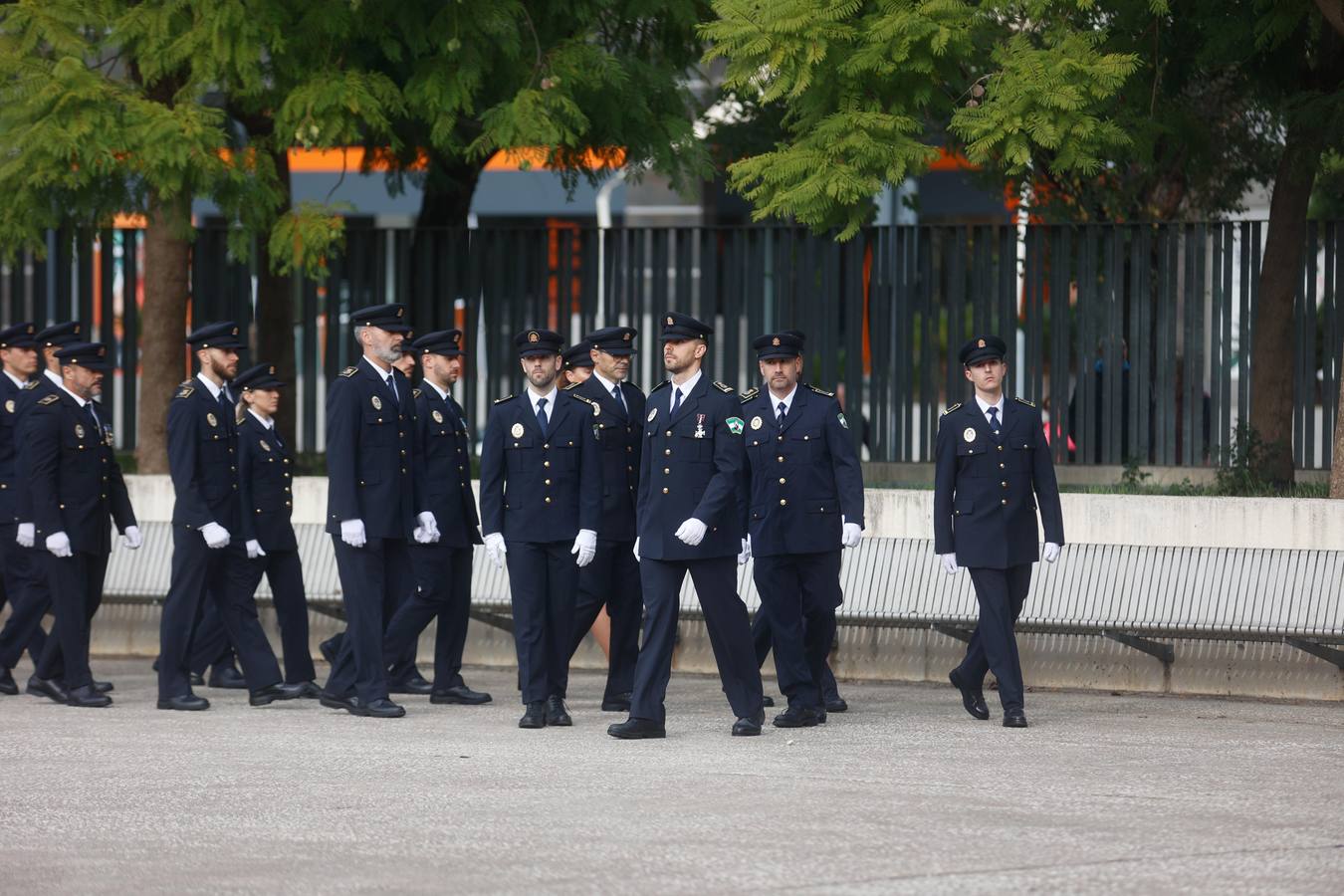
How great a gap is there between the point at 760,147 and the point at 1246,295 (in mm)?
4768


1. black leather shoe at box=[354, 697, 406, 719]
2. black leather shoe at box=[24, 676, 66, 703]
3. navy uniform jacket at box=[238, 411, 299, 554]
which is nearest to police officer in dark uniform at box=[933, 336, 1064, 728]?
black leather shoe at box=[354, 697, 406, 719]

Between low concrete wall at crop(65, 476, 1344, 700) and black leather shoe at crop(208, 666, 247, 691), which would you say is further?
black leather shoe at crop(208, 666, 247, 691)

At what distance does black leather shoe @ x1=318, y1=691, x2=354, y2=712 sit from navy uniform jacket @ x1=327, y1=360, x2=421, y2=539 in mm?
847

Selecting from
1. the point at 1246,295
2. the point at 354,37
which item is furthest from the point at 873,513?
the point at 354,37

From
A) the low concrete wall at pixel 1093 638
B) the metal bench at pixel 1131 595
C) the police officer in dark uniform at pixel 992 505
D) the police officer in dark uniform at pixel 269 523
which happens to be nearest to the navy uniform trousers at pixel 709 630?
the police officer in dark uniform at pixel 992 505

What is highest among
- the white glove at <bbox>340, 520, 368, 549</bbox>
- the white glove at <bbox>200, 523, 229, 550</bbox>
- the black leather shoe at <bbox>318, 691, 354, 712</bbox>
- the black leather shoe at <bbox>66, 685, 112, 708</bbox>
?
the white glove at <bbox>340, 520, 368, 549</bbox>

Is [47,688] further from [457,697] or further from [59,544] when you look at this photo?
[457,697]

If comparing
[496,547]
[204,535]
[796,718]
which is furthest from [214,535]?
[796,718]

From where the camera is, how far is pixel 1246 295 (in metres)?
15.0

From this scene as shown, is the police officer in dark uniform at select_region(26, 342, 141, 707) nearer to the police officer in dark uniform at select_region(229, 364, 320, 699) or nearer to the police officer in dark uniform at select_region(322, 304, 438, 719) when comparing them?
the police officer in dark uniform at select_region(229, 364, 320, 699)

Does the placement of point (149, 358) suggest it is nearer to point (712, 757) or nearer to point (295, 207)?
point (295, 207)

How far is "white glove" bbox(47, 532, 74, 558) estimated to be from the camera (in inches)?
433

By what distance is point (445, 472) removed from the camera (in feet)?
37.4

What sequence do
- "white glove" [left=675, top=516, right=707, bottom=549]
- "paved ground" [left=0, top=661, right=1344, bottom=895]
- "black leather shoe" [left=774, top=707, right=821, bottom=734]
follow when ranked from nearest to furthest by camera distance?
"paved ground" [left=0, top=661, right=1344, bottom=895]
"white glove" [left=675, top=516, right=707, bottom=549]
"black leather shoe" [left=774, top=707, right=821, bottom=734]
